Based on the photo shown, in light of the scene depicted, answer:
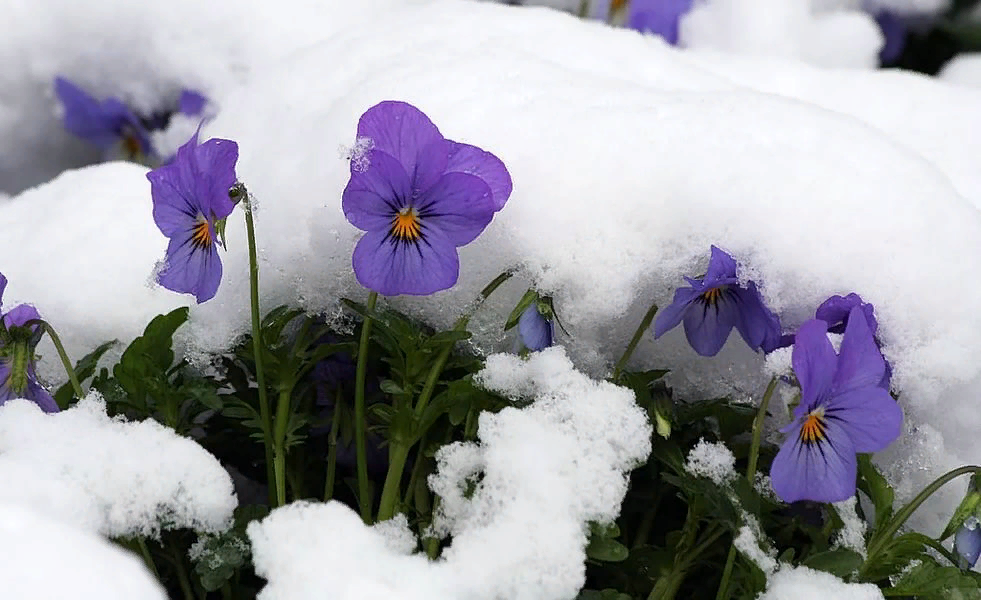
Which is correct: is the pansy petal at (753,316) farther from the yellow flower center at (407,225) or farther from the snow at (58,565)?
the snow at (58,565)

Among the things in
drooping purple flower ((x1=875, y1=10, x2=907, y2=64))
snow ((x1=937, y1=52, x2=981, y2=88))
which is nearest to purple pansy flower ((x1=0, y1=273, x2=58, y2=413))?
snow ((x1=937, y1=52, x2=981, y2=88))

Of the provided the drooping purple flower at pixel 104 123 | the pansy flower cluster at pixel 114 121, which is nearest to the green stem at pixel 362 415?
the pansy flower cluster at pixel 114 121

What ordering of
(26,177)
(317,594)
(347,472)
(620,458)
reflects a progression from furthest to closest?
(26,177) < (347,472) < (620,458) < (317,594)

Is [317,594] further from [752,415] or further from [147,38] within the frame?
[147,38]

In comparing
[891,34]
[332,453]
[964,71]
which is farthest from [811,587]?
[891,34]

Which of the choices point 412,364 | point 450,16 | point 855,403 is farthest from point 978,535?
point 450,16

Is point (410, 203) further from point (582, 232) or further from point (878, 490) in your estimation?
point (878, 490)
